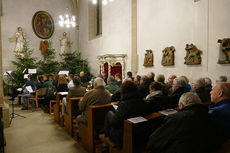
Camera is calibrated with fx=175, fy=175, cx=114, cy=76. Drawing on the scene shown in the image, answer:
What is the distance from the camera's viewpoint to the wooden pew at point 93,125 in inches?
127

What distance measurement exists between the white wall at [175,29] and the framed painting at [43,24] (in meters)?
5.22

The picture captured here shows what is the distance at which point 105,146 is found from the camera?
10.1ft

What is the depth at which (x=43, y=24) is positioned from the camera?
42.7ft

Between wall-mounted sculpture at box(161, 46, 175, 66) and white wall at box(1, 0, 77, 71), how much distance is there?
9346 millimetres

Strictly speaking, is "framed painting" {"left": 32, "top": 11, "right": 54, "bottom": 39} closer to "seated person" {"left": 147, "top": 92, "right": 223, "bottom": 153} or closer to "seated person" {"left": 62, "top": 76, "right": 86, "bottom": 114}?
"seated person" {"left": 62, "top": 76, "right": 86, "bottom": 114}

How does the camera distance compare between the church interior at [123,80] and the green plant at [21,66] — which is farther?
the green plant at [21,66]

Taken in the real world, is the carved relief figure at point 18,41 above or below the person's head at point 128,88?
above

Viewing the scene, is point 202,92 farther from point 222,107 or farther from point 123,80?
point 123,80

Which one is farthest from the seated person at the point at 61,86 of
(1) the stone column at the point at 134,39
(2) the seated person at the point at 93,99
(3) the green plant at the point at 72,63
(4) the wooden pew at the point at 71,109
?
(3) the green plant at the point at 72,63

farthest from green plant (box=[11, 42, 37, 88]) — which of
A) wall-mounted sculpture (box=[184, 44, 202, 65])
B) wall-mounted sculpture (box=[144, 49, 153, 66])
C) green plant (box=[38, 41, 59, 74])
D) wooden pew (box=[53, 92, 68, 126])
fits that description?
wall-mounted sculpture (box=[184, 44, 202, 65])

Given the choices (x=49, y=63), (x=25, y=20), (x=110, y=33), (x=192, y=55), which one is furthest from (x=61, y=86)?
(x=25, y=20)

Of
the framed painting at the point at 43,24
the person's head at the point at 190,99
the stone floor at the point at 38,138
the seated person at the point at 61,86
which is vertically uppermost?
the framed painting at the point at 43,24

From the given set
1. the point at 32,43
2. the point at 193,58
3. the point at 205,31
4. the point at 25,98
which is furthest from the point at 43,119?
the point at 32,43

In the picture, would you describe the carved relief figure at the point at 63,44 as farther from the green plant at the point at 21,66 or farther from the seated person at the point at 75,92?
the seated person at the point at 75,92
